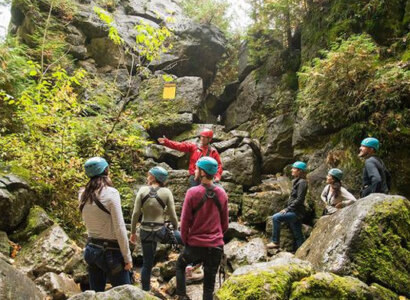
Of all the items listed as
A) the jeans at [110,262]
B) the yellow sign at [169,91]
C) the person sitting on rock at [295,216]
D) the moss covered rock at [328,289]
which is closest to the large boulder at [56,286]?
the jeans at [110,262]

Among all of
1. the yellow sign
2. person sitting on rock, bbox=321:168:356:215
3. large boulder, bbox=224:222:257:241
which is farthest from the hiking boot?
the yellow sign

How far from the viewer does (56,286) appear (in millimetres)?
5359

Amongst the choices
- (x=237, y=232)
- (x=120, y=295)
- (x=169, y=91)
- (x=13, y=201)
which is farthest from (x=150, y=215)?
(x=169, y=91)

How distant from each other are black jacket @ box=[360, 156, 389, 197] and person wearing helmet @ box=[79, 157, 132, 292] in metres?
4.95

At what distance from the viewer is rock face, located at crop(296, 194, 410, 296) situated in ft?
12.7

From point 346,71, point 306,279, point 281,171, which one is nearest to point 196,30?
point 281,171

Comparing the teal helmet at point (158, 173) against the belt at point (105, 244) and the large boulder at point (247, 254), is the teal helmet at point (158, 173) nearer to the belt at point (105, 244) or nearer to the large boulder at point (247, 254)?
the belt at point (105, 244)

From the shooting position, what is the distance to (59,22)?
16172mm

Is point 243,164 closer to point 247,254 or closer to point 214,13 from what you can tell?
point 247,254

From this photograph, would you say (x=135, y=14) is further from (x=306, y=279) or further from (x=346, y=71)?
(x=306, y=279)

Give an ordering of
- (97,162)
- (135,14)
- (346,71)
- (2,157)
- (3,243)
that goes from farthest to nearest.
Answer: (135,14), (346,71), (2,157), (3,243), (97,162)

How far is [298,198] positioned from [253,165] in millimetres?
4202

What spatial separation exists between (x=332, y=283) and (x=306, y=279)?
0.27 meters

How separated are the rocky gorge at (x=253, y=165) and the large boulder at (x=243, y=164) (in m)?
0.05
